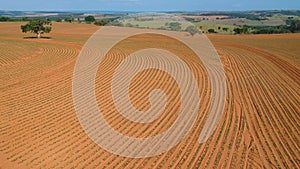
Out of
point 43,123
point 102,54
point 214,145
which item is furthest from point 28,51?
point 214,145

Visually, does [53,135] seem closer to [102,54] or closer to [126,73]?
[126,73]

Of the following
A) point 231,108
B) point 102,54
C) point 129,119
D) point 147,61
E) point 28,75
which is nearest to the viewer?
point 129,119

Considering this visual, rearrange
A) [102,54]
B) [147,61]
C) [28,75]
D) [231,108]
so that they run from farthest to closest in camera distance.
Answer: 1. [102,54]
2. [147,61]
3. [28,75]
4. [231,108]

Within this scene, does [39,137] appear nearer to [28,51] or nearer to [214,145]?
[214,145]

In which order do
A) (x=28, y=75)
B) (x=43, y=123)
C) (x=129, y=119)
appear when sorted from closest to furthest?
(x=43, y=123) < (x=129, y=119) < (x=28, y=75)

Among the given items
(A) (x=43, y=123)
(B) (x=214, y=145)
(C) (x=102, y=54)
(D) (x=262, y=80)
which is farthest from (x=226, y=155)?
(C) (x=102, y=54)

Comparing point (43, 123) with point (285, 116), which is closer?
point (43, 123)
